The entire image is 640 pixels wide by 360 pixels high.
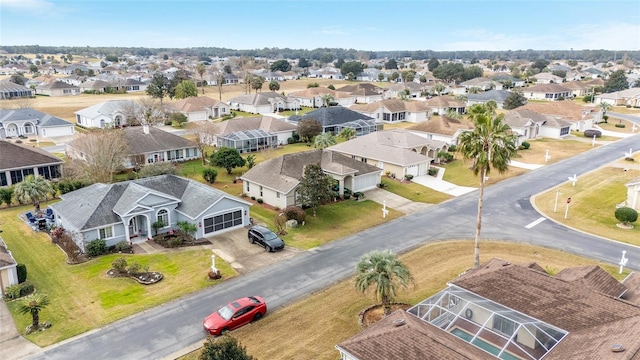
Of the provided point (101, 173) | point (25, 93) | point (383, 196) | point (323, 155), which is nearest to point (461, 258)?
point (383, 196)

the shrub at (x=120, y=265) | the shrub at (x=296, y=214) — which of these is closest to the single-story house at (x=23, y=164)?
the shrub at (x=120, y=265)

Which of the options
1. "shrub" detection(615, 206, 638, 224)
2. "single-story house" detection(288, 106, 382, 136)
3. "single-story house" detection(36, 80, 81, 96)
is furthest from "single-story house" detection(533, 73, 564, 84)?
"single-story house" detection(36, 80, 81, 96)

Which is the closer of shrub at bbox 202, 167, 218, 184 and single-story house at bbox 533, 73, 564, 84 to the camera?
shrub at bbox 202, 167, 218, 184

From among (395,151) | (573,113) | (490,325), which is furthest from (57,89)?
(490,325)

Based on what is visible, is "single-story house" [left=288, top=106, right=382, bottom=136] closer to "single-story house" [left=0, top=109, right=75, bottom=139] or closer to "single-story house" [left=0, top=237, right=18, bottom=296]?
"single-story house" [left=0, top=109, right=75, bottom=139]

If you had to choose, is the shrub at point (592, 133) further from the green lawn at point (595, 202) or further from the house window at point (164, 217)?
the house window at point (164, 217)

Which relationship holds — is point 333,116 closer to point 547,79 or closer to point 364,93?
point 364,93

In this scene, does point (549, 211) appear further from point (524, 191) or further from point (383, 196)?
point (383, 196)
